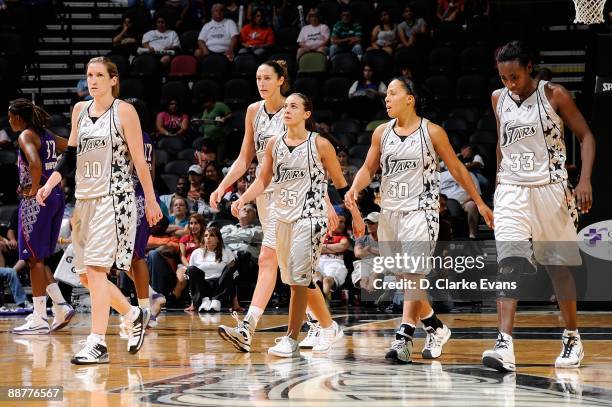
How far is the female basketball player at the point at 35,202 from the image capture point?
9031 millimetres

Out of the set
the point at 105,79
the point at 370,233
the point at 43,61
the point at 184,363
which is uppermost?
the point at 43,61

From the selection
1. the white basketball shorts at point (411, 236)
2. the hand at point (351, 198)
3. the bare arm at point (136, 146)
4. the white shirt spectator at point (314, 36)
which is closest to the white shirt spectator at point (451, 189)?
the white shirt spectator at point (314, 36)

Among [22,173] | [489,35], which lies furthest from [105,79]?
[489,35]

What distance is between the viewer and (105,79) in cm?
696

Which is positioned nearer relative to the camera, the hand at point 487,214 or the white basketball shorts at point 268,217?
the hand at point 487,214

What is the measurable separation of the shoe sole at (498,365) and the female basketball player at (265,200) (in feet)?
5.17

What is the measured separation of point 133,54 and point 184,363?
36.9 feet

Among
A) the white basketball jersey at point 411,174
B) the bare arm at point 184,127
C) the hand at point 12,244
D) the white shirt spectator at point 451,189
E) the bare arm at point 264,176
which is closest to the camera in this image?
A: the white basketball jersey at point 411,174

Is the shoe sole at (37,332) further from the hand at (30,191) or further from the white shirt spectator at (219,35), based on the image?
the white shirt spectator at (219,35)

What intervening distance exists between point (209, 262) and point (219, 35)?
228 inches

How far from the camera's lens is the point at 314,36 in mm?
16344

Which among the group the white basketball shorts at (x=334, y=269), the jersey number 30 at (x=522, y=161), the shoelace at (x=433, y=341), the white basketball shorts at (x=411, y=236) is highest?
the jersey number 30 at (x=522, y=161)

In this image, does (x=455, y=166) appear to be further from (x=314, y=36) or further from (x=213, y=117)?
(x=314, y=36)

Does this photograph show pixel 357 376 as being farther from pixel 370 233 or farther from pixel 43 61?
pixel 43 61
